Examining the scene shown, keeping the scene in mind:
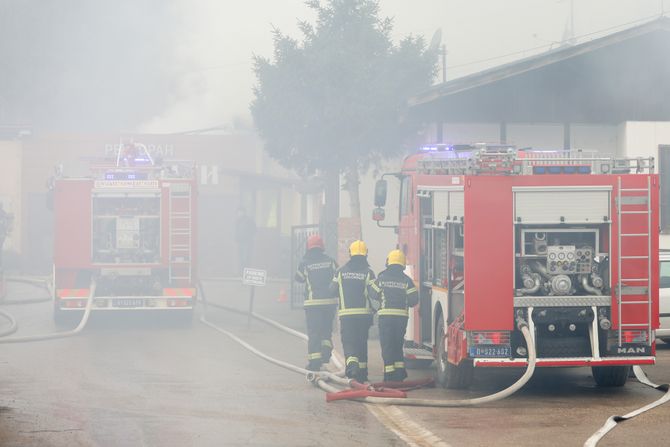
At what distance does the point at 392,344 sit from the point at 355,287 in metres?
0.76

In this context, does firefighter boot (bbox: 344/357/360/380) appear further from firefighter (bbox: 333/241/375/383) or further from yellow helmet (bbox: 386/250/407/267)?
yellow helmet (bbox: 386/250/407/267)

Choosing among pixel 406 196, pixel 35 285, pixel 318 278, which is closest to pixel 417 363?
pixel 318 278

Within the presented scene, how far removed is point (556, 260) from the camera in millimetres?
11836

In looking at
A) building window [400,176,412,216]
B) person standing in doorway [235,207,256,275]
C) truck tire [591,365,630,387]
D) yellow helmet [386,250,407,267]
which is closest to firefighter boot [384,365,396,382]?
yellow helmet [386,250,407,267]

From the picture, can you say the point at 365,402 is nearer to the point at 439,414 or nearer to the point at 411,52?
the point at 439,414

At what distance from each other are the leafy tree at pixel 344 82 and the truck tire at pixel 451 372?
12.4 meters

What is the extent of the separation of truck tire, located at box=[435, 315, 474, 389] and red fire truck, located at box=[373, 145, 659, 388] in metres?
0.32

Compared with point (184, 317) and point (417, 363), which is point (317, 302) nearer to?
point (417, 363)

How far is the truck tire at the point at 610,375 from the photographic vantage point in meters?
12.3

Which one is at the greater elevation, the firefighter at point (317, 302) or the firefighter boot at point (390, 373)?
the firefighter at point (317, 302)

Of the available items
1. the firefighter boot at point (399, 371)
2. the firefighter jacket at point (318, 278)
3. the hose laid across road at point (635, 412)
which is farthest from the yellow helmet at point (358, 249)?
the hose laid across road at point (635, 412)

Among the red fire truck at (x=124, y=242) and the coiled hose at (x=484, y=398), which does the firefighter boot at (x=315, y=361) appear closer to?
the coiled hose at (x=484, y=398)

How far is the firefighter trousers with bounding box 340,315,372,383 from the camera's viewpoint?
41.6ft

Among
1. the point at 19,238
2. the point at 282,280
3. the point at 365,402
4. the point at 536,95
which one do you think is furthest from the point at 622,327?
the point at 19,238
